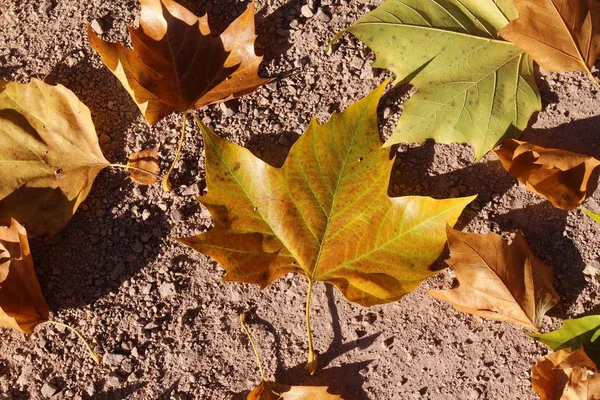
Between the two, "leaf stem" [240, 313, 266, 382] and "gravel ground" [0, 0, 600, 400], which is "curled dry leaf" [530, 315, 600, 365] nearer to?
"gravel ground" [0, 0, 600, 400]

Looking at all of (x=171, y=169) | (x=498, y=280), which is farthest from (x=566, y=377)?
(x=171, y=169)

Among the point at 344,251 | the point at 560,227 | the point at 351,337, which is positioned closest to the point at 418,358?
the point at 351,337

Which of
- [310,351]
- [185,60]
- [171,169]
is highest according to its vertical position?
[185,60]

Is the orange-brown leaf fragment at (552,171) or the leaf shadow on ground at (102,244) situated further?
the leaf shadow on ground at (102,244)

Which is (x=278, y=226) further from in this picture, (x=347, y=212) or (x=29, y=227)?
(x=29, y=227)

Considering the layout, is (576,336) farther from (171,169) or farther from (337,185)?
(171,169)

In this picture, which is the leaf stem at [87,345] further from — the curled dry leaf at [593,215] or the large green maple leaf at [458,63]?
the curled dry leaf at [593,215]

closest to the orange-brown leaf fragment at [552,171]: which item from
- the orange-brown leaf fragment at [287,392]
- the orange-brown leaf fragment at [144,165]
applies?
the orange-brown leaf fragment at [287,392]
